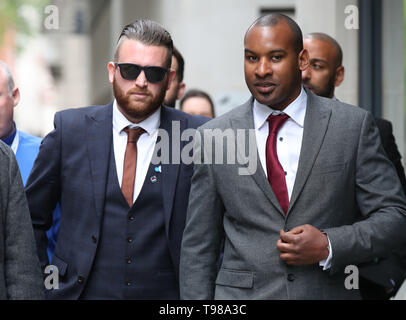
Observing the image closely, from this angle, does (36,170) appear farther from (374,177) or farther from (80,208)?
(374,177)

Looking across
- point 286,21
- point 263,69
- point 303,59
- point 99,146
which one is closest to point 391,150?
point 303,59

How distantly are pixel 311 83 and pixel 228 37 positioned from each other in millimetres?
7217

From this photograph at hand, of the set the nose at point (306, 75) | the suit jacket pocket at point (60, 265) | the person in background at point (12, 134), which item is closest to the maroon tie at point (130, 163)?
the suit jacket pocket at point (60, 265)

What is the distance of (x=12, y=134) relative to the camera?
20.1 feet

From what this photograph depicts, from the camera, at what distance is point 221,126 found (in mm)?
4695

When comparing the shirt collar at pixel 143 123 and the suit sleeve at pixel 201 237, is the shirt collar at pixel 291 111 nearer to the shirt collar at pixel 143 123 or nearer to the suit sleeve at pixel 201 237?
the suit sleeve at pixel 201 237

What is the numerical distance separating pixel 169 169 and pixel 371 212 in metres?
1.25

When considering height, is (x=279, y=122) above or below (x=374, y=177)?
above

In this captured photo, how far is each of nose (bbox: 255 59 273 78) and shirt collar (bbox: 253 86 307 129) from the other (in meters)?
0.25

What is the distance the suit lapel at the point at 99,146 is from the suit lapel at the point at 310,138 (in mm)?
1190

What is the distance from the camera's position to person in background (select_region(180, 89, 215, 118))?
8.27 meters

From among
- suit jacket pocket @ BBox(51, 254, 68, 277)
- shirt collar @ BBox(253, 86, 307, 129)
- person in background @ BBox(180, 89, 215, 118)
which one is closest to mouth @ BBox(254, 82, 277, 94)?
shirt collar @ BBox(253, 86, 307, 129)

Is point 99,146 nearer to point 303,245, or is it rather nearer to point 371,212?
point 303,245
